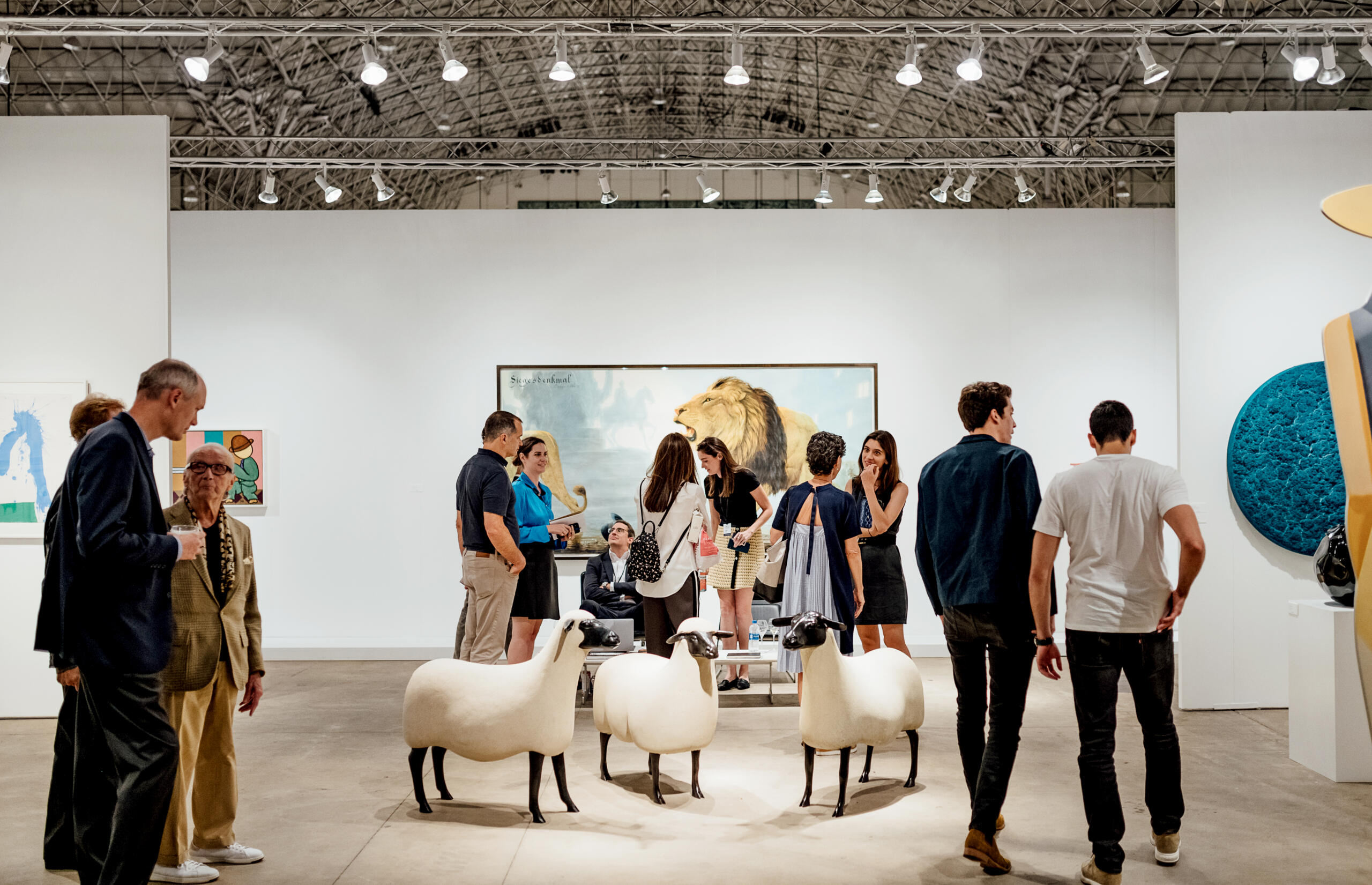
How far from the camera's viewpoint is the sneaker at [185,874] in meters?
3.61

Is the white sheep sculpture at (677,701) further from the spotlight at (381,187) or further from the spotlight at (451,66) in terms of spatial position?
the spotlight at (381,187)

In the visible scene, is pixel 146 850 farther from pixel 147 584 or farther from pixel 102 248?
pixel 102 248

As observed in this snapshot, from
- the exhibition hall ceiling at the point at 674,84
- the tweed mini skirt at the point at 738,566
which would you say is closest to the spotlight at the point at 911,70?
the exhibition hall ceiling at the point at 674,84

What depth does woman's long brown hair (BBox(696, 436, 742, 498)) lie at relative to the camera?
6.98 metres

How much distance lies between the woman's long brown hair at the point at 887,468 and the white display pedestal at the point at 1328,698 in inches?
83.2

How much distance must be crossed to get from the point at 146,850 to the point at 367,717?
369 cm

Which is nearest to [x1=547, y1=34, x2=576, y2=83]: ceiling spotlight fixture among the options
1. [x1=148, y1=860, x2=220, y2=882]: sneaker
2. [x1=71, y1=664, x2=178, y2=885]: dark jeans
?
[x1=71, y1=664, x2=178, y2=885]: dark jeans

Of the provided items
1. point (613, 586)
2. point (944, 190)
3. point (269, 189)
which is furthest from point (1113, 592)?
point (269, 189)

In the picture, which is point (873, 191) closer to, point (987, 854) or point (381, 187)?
point (381, 187)

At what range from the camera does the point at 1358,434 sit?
1982mm

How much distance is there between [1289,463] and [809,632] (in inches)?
157

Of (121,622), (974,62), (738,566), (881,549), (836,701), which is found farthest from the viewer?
(738,566)

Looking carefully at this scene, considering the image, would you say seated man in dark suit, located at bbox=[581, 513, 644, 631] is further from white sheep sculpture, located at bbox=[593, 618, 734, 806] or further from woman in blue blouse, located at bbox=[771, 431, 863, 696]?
white sheep sculpture, located at bbox=[593, 618, 734, 806]

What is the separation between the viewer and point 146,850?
303 cm
